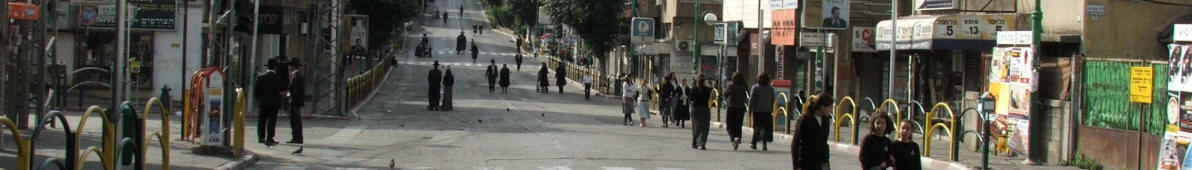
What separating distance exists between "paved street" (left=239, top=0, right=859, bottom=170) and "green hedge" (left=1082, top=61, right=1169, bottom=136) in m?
2.87

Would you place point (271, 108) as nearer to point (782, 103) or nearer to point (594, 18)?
point (782, 103)

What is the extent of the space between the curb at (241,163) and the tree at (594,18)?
129 feet

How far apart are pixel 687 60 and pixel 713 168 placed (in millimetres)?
37923

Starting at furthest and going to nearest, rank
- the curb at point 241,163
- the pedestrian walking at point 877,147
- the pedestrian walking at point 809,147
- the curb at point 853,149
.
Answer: the curb at point 853,149 → the curb at point 241,163 → the pedestrian walking at point 809,147 → the pedestrian walking at point 877,147

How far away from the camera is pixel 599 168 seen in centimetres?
1595

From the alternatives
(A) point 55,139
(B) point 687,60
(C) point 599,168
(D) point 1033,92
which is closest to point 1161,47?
(D) point 1033,92

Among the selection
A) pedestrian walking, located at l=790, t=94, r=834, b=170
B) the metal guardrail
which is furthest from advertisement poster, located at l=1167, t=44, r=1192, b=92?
pedestrian walking, located at l=790, t=94, r=834, b=170

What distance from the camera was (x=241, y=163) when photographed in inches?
→ 615

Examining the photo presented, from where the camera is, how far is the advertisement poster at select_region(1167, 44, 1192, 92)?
14.0 meters

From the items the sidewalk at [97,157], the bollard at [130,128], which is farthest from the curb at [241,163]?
the bollard at [130,128]

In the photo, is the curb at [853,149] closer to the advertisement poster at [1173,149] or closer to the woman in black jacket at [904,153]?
the advertisement poster at [1173,149]

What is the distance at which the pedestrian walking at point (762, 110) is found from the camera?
2008cm

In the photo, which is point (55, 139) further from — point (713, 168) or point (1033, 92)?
point (1033, 92)

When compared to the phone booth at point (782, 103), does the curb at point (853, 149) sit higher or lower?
lower
